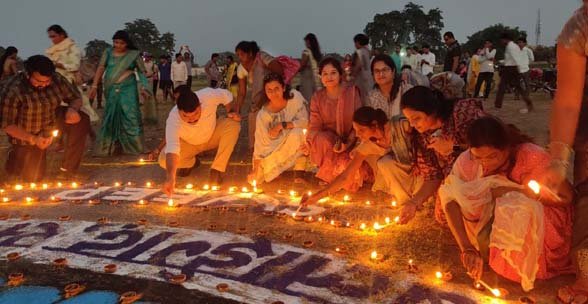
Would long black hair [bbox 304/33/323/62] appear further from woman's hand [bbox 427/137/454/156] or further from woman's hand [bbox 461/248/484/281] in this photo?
woman's hand [bbox 461/248/484/281]

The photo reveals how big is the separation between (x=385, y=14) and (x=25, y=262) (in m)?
62.0

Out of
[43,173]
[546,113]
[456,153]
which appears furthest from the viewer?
[546,113]

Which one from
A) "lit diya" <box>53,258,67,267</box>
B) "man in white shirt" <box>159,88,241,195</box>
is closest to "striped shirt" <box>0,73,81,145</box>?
"man in white shirt" <box>159,88,241,195</box>

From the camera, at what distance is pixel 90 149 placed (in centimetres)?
820

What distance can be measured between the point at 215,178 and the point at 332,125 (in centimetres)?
142

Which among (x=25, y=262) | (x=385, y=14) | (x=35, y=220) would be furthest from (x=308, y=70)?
(x=385, y=14)

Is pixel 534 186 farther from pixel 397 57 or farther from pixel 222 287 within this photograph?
pixel 397 57

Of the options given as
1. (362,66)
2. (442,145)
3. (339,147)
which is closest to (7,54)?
(362,66)

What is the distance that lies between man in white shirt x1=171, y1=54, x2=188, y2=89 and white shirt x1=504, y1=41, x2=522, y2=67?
8672mm

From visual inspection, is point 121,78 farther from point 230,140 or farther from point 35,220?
point 35,220

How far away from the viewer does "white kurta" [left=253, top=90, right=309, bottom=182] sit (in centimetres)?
568

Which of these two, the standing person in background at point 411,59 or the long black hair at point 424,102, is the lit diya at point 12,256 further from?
the standing person in background at point 411,59

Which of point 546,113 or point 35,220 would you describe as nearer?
point 35,220

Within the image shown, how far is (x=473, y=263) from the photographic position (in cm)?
306
